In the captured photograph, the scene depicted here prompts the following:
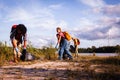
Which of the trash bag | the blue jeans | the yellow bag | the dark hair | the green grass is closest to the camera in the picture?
the dark hair

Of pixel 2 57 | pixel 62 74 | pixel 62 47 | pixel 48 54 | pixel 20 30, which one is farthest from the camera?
pixel 48 54

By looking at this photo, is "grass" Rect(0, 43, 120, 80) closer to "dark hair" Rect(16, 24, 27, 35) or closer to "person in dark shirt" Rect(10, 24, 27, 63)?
"person in dark shirt" Rect(10, 24, 27, 63)

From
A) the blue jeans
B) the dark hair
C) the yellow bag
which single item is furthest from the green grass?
the dark hair

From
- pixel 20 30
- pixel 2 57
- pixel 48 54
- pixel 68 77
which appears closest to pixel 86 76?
pixel 68 77

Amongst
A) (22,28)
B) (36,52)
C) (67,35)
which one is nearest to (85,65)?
(22,28)

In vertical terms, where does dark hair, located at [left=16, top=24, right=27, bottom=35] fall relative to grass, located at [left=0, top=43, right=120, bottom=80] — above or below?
above

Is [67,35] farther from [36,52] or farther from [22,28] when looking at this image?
[22,28]

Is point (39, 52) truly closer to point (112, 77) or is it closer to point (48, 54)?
point (48, 54)

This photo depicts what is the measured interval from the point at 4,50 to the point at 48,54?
291 cm

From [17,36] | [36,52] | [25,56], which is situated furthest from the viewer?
[36,52]

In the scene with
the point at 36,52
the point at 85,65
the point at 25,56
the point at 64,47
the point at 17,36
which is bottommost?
the point at 85,65

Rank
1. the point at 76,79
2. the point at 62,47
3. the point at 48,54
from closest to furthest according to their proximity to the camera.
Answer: the point at 76,79
the point at 62,47
the point at 48,54

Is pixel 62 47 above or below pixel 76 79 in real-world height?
above

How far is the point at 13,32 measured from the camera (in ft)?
50.5
